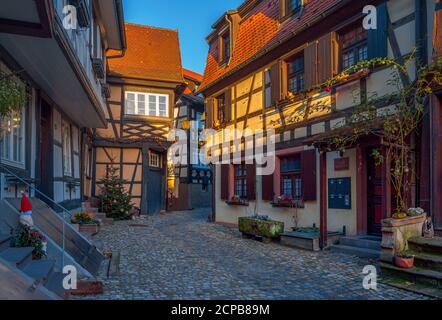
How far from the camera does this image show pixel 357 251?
7352 mm

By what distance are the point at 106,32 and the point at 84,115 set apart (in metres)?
3.70

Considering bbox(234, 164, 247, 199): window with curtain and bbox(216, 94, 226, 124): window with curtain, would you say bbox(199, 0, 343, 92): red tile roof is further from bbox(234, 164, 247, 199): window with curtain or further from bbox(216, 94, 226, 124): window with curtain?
bbox(234, 164, 247, 199): window with curtain

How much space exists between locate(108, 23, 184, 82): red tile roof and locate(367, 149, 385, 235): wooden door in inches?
422

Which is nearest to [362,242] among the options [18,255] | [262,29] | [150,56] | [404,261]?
[404,261]

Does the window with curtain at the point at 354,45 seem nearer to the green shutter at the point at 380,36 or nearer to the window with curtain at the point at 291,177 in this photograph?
the green shutter at the point at 380,36

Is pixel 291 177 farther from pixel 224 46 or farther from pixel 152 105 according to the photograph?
pixel 152 105

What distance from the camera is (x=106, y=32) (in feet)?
42.4

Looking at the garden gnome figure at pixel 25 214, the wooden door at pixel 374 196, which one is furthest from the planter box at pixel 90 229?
the wooden door at pixel 374 196

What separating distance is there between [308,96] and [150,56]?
1024 centimetres

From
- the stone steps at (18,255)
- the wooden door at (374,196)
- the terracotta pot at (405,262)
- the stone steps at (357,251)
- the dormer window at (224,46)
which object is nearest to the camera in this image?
the stone steps at (18,255)

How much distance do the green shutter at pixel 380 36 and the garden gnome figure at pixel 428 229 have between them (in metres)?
3.43

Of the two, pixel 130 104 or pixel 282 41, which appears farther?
pixel 130 104

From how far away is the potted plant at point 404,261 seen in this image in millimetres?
5453
